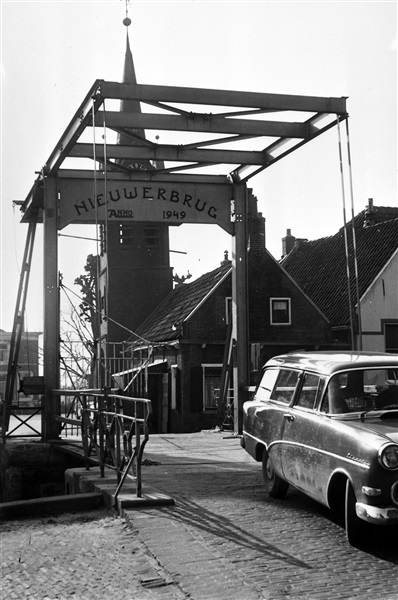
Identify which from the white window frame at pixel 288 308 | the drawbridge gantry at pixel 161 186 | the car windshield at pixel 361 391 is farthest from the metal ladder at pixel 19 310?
the white window frame at pixel 288 308

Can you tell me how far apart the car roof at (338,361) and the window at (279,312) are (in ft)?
82.6

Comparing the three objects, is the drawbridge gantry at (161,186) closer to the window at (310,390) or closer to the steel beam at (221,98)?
the steel beam at (221,98)

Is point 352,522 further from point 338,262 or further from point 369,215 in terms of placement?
point 369,215

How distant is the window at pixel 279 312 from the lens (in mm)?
33844

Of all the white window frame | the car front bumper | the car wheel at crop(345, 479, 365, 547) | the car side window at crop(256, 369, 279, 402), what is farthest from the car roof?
the white window frame

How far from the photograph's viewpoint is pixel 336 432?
6863 millimetres

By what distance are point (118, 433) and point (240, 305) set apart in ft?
23.1

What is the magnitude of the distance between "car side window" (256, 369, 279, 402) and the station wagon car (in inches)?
A: 0.7

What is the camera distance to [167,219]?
15562mm

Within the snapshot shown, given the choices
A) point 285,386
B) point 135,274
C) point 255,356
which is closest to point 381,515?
point 285,386

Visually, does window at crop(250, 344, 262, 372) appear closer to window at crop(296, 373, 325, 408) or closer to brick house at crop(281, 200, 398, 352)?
brick house at crop(281, 200, 398, 352)

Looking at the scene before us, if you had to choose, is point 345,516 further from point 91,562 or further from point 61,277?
point 61,277

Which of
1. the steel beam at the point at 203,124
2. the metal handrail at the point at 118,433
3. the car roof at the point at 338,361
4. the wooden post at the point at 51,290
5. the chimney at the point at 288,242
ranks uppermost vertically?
the chimney at the point at 288,242

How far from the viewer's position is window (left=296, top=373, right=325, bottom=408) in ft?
24.9
